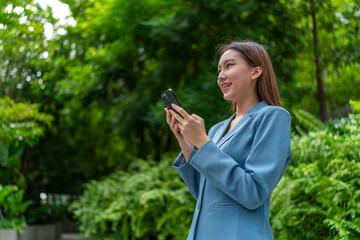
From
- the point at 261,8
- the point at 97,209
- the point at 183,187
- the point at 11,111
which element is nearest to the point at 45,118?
the point at 11,111

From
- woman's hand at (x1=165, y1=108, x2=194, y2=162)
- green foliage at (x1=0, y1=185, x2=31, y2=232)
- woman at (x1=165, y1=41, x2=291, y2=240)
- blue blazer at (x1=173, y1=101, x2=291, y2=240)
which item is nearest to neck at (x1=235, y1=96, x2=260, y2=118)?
woman at (x1=165, y1=41, x2=291, y2=240)

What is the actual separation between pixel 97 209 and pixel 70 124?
521 cm

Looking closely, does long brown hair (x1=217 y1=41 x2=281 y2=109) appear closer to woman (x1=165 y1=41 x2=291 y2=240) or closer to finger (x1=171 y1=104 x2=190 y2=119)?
woman (x1=165 y1=41 x2=291 y2=240)

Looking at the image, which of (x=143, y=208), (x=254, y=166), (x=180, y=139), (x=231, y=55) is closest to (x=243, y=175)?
(x=254, y=166)

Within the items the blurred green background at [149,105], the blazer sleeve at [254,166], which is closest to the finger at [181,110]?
the blazer sleeve at [254,166]

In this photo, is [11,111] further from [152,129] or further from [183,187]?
[152,129]

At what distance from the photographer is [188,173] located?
174 cm

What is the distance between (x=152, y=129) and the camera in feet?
35.1

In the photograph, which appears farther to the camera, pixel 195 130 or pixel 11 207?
pixel 11 207

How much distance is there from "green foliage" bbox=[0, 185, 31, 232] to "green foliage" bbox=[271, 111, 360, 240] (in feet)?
17.1

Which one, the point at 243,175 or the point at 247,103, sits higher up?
the point at 247,103

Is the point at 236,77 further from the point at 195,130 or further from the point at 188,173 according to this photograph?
the point at 188,173

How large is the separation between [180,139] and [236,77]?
1.12 feet

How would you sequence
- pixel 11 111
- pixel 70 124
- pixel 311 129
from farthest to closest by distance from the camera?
1. pixel 70 124
2. pixel 11 111
3. pixel 311 129
